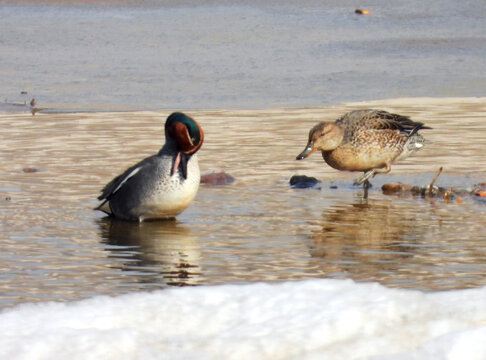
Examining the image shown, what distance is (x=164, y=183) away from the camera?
833 centimetres

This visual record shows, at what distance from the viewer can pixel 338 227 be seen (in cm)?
818

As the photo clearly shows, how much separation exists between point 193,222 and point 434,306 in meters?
3.24

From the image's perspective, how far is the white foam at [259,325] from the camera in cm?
491

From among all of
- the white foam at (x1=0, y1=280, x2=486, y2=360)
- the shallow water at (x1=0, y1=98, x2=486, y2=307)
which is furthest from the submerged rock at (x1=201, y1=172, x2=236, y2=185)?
the white foam at (x1=0, y1=280, x2=486, y2=360)

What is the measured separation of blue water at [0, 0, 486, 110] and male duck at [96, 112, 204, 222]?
5057 mm

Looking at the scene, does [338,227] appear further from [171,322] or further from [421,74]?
[421,74]

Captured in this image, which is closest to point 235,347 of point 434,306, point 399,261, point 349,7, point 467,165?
point 434,306

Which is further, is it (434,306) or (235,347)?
(434,306)

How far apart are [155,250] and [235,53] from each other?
10.3m

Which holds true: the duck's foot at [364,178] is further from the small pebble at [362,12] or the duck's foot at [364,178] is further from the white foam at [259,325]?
the small pebble at [362,12]

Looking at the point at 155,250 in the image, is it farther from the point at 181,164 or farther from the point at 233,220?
the point at 181,164

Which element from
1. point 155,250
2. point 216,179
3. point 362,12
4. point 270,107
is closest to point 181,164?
point 155,250

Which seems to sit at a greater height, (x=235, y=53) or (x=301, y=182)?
(x=235, y=53)

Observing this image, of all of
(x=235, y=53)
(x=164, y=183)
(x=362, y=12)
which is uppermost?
(x=362, y=12)
